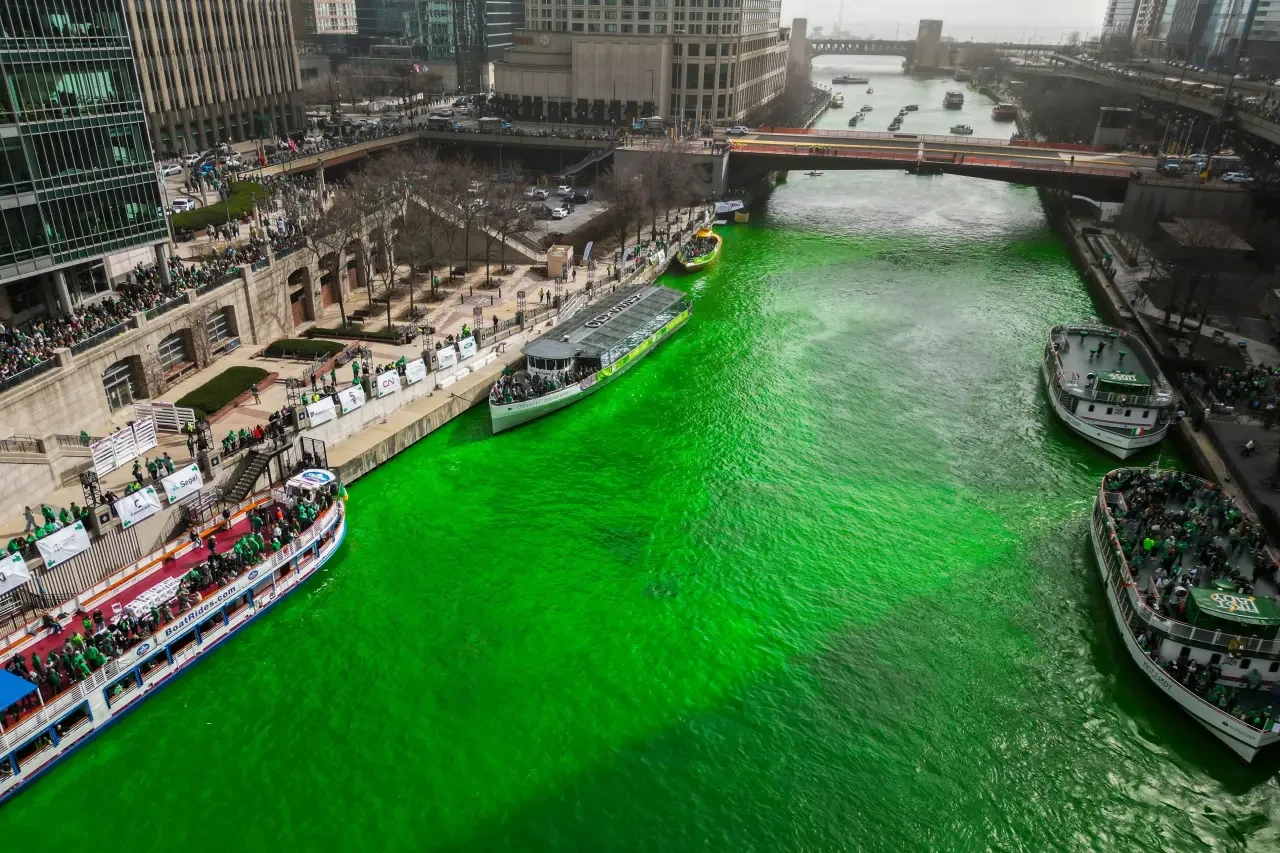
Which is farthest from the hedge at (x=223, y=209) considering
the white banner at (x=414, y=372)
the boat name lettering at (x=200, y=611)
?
the boat name lettering at (x=200, y=611)

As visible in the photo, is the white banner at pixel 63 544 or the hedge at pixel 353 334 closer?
the white banner at pixel 63 544

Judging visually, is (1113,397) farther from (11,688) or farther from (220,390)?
(11,688)

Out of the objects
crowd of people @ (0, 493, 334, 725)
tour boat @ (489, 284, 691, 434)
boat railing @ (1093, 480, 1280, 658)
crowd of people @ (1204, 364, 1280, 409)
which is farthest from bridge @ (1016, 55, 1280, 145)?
crowd of people @ (0, 493, 334, 725)

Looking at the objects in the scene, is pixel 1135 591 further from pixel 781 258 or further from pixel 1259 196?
pixel 1259 196

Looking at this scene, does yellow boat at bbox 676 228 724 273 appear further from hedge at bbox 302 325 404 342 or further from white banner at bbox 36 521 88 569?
white banner at bbox 36 521 88 569

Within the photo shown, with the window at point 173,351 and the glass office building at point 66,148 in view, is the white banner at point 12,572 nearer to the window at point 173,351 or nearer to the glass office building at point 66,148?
the glass office building at point 66,148

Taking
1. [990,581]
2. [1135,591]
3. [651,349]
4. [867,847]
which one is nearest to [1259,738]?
[1135,591]

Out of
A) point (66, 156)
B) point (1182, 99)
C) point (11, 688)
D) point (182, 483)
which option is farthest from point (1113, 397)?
point (1182, 99)
